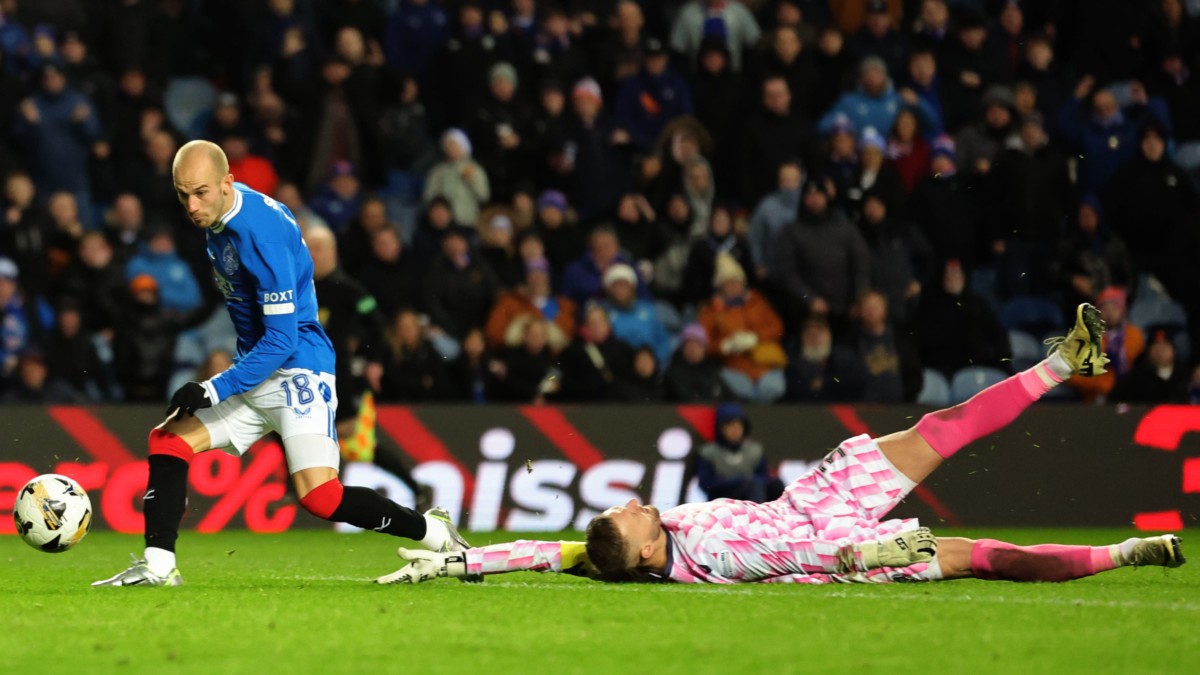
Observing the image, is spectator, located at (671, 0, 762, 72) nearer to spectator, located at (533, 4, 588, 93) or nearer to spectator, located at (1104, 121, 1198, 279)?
spectator, located at (533, 4, 588, 93)

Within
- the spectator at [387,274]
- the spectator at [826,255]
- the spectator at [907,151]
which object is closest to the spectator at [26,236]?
the spectator at [387,274]

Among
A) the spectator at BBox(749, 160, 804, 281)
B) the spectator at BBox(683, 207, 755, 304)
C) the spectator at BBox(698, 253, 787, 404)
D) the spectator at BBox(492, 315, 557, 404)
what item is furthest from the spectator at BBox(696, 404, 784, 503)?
the spectator at BBox(749, 160, 804, 281)

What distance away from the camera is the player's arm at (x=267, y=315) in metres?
8.28

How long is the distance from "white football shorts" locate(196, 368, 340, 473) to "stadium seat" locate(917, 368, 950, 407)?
7.40 metres

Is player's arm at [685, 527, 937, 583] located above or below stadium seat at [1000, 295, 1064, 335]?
below

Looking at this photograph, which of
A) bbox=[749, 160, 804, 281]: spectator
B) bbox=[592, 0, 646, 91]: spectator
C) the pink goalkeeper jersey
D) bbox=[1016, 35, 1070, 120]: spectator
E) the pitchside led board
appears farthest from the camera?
bbox=[1016, 35, 1070, 120]: spectator

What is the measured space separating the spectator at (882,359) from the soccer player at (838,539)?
632cm

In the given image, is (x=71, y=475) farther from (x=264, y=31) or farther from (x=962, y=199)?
(x=962, y=199)

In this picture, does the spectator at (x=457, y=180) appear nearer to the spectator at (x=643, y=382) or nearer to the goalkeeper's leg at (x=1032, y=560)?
the spectator at (x=643, y=382)

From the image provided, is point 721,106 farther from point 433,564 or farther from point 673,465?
point 433,564

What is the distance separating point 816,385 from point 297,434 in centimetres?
722

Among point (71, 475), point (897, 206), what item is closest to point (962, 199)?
point (897, 206)

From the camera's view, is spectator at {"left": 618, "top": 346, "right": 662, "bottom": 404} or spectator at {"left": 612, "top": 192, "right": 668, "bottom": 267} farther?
spectator at {"left": 612, "top": 192, "right": 668, "bottom": 267}

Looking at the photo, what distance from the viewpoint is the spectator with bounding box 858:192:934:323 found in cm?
1578
